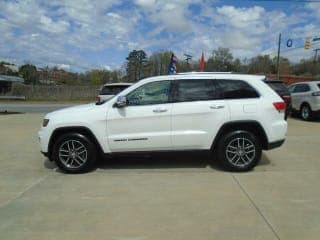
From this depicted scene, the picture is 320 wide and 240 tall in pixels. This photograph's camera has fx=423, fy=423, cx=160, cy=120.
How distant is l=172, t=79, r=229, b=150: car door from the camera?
760cm

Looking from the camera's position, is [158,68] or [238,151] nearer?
[238,151]

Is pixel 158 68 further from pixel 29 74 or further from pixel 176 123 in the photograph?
pixel 176 123

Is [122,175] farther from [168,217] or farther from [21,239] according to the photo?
[21,239]

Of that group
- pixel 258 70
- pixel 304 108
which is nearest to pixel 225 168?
pixel 304 108

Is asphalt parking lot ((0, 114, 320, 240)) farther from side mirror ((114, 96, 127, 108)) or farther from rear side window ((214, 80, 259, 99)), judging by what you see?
rear side window ((214, 80, 259, 99))

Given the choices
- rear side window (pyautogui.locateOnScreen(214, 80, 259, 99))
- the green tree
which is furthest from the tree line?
A: rear side window (pyautogui.locateOnScreen(214, 80, 259, 99))

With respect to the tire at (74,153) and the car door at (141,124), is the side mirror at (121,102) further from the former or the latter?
the tire at (74,153)

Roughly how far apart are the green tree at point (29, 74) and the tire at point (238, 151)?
266ft

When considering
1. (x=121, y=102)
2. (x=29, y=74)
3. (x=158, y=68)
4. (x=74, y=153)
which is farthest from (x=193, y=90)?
(x=29, y=74)

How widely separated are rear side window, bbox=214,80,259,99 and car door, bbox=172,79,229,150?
17 centimetres

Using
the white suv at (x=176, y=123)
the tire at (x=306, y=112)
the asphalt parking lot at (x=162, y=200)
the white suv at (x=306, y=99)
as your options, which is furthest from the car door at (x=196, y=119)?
the tire at (x=306, y=112)

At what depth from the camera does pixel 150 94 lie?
777 cm

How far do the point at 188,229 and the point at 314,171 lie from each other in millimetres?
3731

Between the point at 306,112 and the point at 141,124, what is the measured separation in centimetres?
1172
